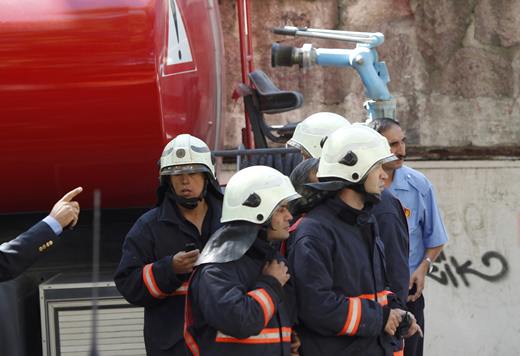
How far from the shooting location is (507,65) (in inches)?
253

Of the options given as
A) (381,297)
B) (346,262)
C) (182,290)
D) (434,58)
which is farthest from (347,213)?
(434,58)

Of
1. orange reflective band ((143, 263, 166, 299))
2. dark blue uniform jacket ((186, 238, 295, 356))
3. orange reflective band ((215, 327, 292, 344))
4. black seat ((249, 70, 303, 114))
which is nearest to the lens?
dark blue uniform jacket ((186, 238, 295, 356))

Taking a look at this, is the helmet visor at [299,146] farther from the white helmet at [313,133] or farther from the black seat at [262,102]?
the black seat at [262,102]

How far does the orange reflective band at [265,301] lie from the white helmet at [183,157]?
737 mm

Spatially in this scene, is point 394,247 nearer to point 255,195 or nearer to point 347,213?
point 347,213

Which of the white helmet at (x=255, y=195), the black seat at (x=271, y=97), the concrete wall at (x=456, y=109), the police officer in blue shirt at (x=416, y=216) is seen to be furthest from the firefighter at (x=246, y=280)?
the concrete wall at (x=456, y=109)

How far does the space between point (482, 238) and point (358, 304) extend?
369cm

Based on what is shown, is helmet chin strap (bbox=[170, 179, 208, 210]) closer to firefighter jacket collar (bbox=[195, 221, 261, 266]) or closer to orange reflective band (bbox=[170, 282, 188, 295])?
orange reflective band (bbox=[170, 282, 188, 295])

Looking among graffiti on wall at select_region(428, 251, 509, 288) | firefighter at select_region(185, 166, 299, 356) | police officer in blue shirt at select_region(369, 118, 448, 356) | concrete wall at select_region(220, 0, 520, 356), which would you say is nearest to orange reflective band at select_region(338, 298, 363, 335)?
firefighter at select_region(185, 166, 299, 356)

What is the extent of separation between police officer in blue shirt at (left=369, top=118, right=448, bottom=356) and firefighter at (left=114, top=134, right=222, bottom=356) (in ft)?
3.44

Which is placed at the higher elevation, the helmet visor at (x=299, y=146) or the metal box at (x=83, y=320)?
the helmet visor at (x=299, y=146)

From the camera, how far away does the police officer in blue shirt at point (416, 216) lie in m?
4.15

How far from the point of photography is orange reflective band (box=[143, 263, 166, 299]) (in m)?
3.21

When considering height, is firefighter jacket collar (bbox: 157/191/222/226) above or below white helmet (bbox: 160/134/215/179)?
below
